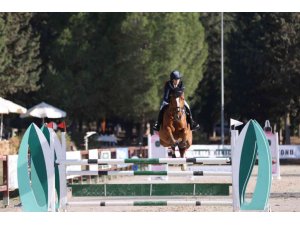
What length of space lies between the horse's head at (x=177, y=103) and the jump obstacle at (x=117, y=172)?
189cm

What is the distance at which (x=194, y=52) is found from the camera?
150 ft

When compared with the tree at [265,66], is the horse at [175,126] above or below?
below

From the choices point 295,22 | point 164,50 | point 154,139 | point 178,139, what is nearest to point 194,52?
point 164,50

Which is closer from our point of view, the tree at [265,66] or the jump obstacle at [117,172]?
the jump obstacle at [117,172]

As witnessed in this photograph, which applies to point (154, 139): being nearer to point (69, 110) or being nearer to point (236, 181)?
point (236, 181)

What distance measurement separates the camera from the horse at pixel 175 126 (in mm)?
12945

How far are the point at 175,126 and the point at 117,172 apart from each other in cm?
234

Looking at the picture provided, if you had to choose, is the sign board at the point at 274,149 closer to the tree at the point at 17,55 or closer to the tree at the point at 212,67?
the tree at the point at 17,55

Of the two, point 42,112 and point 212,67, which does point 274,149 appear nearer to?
point 42,112

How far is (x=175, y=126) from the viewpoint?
43.3 feet

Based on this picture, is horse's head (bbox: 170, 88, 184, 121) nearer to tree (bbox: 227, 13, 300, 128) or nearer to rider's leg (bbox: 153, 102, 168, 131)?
rider's leg (bbox: 153, 102, 168, 131)

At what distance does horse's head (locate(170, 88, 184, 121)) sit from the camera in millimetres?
12828

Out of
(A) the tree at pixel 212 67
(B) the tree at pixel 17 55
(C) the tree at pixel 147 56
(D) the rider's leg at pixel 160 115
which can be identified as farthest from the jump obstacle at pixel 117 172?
(A) the tree at pixel 212 67

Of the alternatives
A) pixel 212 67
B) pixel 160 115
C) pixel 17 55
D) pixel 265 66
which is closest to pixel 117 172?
pixel 160 115
